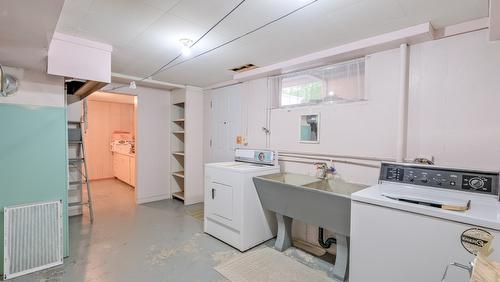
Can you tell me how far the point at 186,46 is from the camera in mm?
2518

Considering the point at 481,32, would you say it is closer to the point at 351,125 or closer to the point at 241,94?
the point at 351,125

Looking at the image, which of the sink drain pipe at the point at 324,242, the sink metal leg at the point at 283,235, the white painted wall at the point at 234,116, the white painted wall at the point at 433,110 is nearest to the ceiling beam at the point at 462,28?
the white painted wall at the point at 433,110

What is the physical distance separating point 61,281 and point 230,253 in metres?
1.61

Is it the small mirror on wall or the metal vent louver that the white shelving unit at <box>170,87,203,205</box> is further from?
the small mirror on wall

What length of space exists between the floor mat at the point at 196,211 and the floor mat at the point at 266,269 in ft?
4.75

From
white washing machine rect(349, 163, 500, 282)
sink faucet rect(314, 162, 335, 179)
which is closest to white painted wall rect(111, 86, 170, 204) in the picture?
sink faucet rect(314, 162, 335, 179)

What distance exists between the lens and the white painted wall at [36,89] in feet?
7.68

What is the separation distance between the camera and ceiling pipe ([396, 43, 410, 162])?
2.21 metres

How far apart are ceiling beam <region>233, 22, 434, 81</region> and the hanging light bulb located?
1.02m

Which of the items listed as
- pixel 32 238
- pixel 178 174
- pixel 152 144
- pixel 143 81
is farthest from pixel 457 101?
pixel 152 144

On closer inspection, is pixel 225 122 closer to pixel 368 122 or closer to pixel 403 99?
pixel 368 122

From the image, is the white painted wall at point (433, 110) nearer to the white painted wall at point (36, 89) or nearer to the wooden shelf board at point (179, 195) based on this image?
the white painted wall at point (36, 89)

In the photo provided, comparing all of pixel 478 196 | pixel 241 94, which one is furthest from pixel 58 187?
pixel 478 196

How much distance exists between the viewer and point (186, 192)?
460 centimetres
